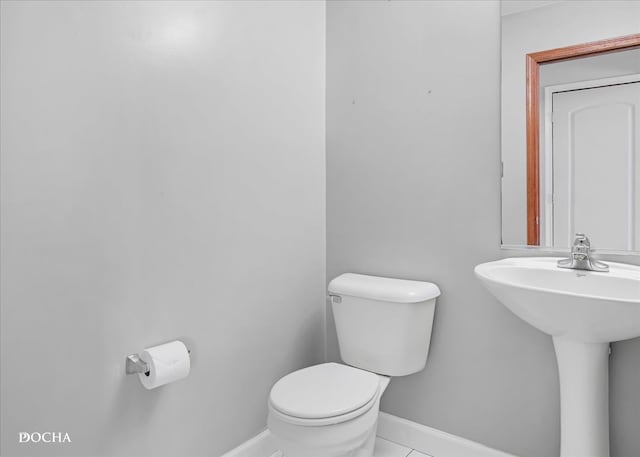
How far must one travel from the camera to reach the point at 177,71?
Answer: 1445 millimetres

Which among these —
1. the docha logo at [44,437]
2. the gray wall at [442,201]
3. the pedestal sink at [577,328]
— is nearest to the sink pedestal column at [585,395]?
the pedestal sink at [577,328]

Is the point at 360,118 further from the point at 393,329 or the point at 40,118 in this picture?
the point at 40,118

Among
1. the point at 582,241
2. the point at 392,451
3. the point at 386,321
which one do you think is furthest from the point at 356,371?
the point at 582,241

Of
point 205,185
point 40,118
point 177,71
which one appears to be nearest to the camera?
point 40,118

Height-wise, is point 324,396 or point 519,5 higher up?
point 519,5

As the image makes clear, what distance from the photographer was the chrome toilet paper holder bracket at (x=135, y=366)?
130cm

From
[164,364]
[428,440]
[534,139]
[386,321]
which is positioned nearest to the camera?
[164,364]

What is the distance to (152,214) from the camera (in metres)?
1.39

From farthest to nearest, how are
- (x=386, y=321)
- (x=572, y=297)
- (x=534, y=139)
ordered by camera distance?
(x=386, y=321) < (x=534, y=139) < (x=572, y=297)

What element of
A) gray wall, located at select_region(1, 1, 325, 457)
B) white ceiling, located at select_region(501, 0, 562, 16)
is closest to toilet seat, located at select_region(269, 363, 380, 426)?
gray wall, located at select_region(1, 1, 325, 457)

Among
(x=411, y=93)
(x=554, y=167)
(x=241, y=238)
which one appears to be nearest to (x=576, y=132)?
(x=554, y=167)

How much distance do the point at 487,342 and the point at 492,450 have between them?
430 millimetres

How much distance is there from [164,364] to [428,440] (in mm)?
1196

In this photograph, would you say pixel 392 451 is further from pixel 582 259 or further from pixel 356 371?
pixel 582 259
